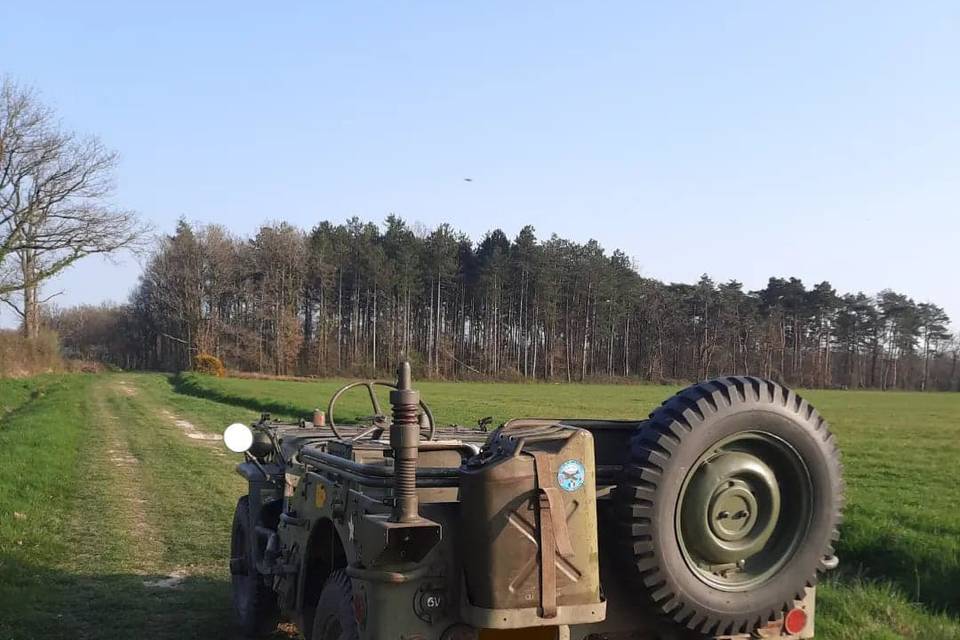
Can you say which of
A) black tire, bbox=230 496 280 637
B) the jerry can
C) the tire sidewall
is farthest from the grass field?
the jerry can

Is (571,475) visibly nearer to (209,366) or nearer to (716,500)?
(716,500)

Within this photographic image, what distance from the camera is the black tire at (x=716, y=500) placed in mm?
3303

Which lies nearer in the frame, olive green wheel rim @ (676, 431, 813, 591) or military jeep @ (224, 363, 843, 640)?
military jeep @ (224, 363, 843, 640)

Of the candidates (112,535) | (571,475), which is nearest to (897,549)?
(571,475)

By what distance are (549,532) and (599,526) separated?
54 centimetres

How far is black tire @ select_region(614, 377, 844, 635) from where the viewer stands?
3.30 m

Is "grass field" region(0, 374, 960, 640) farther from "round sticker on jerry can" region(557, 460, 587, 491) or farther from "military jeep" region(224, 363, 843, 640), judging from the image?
"round sticker on jerry can" region(557, 460, 587, 491)

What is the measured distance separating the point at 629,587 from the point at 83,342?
10795 centimetres

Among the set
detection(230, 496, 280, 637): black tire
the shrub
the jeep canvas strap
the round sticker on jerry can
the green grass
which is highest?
the round sticker on jerry can

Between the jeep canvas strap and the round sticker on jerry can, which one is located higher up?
the round sticker on jerry can

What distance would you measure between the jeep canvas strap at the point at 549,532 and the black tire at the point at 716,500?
33 centimetres

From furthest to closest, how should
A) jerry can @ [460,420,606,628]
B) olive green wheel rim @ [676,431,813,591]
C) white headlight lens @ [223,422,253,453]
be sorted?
white headlight lens @ [223,422,253,453] < olive green wheel rim @ [676,431,813,591] < jerry can @ [460,420,606,628]

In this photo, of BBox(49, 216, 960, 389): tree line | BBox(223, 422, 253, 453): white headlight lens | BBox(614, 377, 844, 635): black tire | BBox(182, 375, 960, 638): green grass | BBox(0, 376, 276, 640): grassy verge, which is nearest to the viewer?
BBox(614, 377, 844, 635): black tire

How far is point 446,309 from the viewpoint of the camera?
78000 mm
